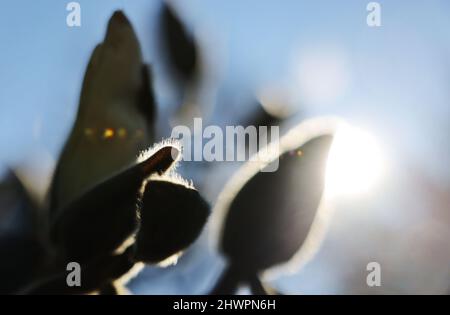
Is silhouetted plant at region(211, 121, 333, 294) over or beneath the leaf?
beneath

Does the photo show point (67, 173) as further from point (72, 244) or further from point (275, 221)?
point (275, 221)

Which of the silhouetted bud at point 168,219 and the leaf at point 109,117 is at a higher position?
the leaf at point 109,117

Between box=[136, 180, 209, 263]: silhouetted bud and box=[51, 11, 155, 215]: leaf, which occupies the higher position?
box=[51, 11, 155, 215]: leaf

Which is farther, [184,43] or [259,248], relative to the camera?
[184,43]

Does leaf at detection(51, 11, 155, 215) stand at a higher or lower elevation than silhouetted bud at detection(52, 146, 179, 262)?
higher

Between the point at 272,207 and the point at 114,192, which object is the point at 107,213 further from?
the point at 272,207

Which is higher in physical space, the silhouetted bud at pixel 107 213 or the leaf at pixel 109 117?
the leaf at pixel 109 117

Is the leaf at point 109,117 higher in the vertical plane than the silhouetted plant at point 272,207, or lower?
higher

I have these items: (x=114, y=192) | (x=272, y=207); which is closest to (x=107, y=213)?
(x=114, y=192)
